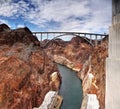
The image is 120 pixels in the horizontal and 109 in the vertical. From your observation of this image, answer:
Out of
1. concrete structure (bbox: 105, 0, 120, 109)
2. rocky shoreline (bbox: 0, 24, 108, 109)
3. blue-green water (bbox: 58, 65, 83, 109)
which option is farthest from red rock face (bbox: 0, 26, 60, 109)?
concrete structure (bbox: 105, 0, 120, 109)

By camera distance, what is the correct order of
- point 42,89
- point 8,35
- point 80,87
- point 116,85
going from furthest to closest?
point 80,87
point 8,35
point 42,89
point 116,85

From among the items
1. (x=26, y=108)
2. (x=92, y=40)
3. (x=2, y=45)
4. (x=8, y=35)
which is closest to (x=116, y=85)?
(x=26, y=108)

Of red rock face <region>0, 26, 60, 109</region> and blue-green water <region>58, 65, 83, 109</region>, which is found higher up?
red rock face <region>0, 26, 60, 109</region>

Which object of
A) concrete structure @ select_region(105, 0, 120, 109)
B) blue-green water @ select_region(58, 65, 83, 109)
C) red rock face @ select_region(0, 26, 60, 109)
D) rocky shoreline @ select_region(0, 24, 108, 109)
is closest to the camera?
concrete structure @ select_region(105, 0, 120, 109)

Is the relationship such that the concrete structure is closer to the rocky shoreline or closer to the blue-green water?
the rocky shoreline

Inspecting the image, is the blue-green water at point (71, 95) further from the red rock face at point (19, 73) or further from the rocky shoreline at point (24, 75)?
the red rock face at point (19, 73)

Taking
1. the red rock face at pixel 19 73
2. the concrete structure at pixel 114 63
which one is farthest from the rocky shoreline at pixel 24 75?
the concrete structure at pixel 114 63

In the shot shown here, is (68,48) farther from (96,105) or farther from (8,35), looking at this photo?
(96,105)
